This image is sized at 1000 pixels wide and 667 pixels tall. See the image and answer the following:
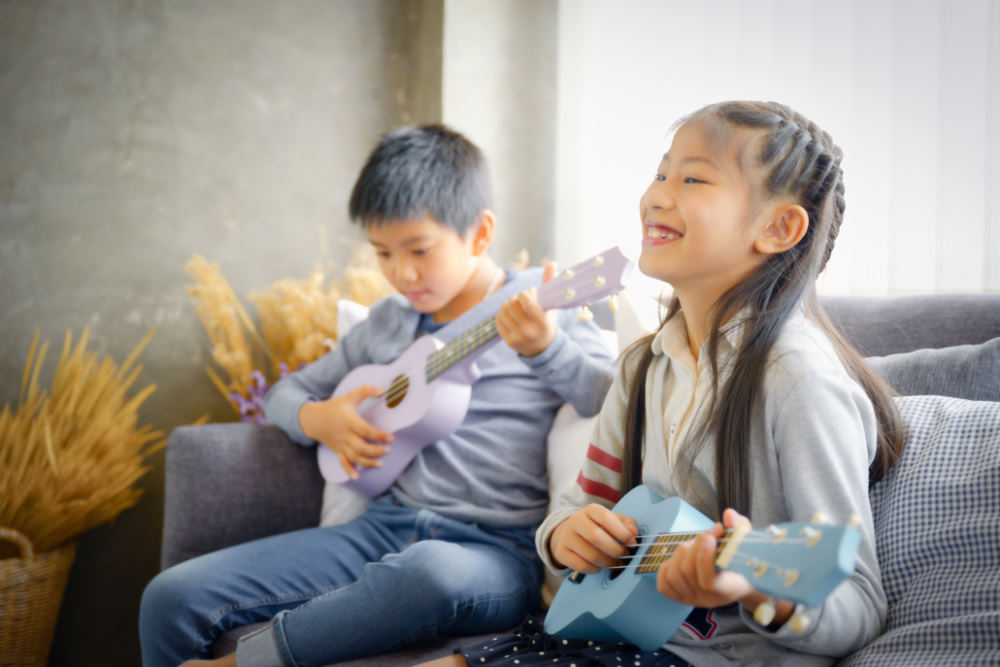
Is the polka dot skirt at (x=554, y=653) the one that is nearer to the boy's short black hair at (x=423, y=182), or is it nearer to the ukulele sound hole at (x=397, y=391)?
the ukulele sound hole at (x=397, y=391)

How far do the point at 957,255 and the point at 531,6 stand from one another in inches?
67.0

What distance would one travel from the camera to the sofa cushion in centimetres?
103

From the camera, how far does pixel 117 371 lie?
94.0 inches

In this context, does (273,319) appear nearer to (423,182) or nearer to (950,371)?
(423,182)

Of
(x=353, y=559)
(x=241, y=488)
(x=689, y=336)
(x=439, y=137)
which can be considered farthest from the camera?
(x=439, y=137)

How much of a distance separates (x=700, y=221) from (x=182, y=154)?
2.03 m

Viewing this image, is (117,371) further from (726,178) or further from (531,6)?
(726,178)

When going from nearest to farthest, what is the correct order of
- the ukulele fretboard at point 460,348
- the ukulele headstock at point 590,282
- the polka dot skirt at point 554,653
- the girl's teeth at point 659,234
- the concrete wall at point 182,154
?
the polka dot skirt at point 554,653
the girl's teeth at point 659,234
the ukulele headstock at point 590,282
the ukulele fretboard at point 460,348
the concrete wall at point 182,154

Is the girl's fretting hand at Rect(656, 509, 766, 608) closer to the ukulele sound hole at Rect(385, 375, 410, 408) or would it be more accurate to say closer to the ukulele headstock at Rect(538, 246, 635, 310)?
the ukulele headstock at Rect(538, 246, 635, 310)

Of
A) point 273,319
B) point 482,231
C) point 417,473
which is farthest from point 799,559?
point 273,319

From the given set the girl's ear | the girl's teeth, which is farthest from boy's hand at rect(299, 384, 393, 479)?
the girl's ear

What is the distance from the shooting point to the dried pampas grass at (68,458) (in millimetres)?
1819

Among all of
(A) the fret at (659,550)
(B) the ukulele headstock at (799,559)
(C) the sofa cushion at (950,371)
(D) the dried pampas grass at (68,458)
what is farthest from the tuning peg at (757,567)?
(D) the dried pampas grass at (68,458)

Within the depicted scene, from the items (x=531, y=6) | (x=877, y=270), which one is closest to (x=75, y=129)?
(x=531, y=6)
